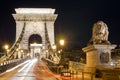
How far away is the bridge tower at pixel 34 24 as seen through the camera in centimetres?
12425

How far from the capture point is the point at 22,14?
124 meters

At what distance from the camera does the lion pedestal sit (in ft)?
70.4

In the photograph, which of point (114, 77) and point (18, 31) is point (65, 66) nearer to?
point (114, 77)

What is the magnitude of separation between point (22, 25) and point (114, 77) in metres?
107

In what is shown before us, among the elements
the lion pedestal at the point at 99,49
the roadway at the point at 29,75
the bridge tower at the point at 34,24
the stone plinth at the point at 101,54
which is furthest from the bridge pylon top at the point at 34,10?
the stone plinth at the point at 101,54

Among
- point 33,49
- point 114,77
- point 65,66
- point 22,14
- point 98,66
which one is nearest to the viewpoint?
point 114,77

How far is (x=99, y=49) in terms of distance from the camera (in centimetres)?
2155

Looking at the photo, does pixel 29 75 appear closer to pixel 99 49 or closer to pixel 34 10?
pixel 99 49

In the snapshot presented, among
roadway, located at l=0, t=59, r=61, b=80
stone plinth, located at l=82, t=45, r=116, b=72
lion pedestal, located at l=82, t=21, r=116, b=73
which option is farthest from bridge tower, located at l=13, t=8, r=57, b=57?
stone plinth, located at l=82, t=45, r=116, b=72

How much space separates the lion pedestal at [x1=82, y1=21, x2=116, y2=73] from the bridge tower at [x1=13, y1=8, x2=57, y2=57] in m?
99.9

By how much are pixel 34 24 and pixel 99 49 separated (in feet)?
352

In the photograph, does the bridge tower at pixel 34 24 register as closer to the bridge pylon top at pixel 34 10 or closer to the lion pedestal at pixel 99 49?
the bridge pylon top at pixel 34 10

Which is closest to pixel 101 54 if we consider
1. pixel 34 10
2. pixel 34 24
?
pixel 34 24

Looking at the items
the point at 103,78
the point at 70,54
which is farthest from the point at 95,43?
the point at 70,54
